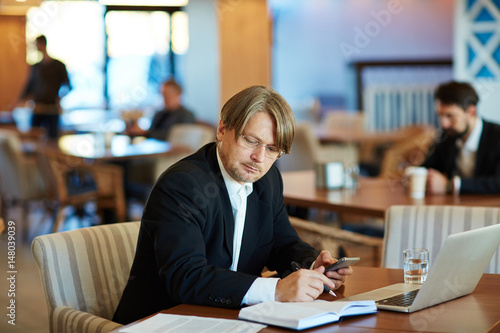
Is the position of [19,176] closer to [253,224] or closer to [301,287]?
[253,224]

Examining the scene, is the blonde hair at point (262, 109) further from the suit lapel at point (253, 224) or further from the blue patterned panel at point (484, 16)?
the blue patterned panel at point (484, 16)

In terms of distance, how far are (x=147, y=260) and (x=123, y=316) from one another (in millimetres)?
198

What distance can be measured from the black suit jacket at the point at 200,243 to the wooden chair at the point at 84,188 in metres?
3.39

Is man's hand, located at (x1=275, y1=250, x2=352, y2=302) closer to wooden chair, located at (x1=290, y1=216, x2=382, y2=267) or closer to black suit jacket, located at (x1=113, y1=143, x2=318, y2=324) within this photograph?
black suit jacket, located at (x1=113, y1=143, x2=318, y2=324)

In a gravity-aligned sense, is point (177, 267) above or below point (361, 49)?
below

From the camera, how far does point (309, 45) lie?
1109 centimetres

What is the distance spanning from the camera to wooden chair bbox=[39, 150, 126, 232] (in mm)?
5277

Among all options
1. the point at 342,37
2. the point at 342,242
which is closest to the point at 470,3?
the point at 342,242

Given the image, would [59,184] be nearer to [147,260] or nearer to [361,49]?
A: [147,260]

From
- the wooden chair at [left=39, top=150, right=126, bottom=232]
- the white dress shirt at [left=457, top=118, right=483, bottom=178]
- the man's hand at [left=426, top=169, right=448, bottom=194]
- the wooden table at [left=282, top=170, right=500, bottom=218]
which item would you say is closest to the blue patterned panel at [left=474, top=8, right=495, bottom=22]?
the white dress shirt at [left=457, top=118, right=483, bottom=178]

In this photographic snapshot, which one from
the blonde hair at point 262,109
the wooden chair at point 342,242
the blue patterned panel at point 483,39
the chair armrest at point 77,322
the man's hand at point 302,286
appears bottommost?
the wooden chair at point 342,242

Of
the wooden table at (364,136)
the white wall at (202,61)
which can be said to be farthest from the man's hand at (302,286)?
the white wall at (202,61)

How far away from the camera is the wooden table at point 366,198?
10.1 ft

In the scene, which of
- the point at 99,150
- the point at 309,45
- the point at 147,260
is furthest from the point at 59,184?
the point at 309,45
